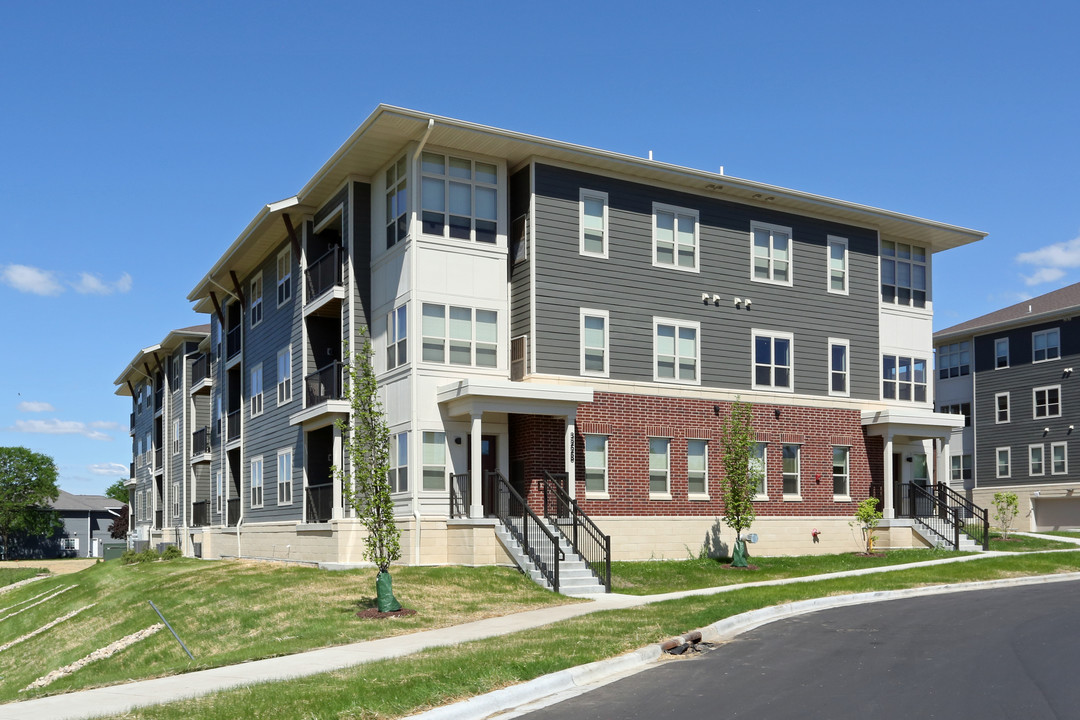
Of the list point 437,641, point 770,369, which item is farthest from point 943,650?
point 770,369

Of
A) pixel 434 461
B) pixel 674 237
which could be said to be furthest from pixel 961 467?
pixel 434 461

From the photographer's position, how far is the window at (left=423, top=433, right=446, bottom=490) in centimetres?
2786

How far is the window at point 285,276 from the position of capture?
3641 cm

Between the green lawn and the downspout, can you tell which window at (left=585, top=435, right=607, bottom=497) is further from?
the green lawn

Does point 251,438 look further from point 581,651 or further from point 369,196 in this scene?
point 581,651

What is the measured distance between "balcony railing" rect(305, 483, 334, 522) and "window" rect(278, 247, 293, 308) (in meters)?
6.85

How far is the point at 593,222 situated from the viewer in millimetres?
30469

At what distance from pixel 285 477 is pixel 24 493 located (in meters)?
71.4

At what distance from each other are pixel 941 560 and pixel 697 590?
9.39 meters

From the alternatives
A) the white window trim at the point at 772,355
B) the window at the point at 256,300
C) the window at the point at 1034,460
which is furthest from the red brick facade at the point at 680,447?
the window at the point at 1034,460

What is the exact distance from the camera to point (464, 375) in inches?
1125

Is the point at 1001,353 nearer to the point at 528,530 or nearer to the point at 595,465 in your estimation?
the point at 595,465

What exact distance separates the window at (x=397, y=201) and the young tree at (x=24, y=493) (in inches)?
3079

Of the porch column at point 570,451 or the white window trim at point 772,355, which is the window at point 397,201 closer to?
the porch column at point 570,451
